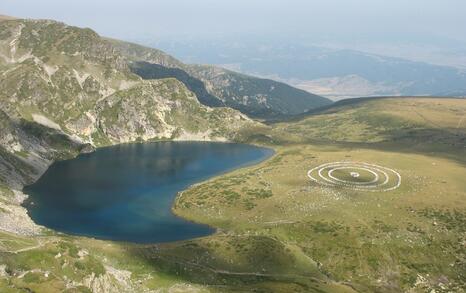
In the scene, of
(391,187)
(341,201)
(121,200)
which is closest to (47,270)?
(121,200)

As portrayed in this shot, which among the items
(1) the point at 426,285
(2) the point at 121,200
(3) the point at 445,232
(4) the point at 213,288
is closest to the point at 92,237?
(2) the point at 121,200

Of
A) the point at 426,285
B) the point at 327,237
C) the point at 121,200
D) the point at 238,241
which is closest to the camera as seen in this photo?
the point at 426,285

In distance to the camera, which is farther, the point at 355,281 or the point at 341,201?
the point at 341,201

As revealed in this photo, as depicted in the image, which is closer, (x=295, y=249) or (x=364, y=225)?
(x=295, y=249)

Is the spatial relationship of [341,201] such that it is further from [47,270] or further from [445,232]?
[47,270]

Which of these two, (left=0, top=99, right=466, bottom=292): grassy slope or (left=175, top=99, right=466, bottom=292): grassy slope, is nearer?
(left=0, top=99, right=466, bottom=292): grassy slope

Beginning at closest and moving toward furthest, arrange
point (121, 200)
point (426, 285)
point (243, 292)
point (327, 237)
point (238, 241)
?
point (243, 292) < point (426, 285) < point (238, 241) < point (327, 237) < point (121, 200)

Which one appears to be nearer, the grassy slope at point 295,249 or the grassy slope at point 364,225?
the grassy slope at point 295,249

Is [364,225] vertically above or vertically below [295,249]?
above

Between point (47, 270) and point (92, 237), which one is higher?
point (47, 270)

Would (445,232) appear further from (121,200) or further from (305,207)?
(121,200)
